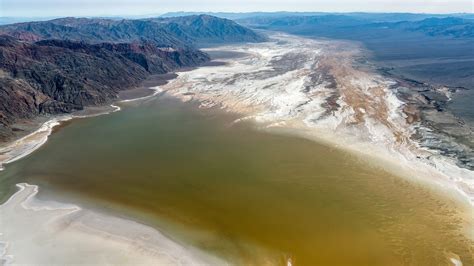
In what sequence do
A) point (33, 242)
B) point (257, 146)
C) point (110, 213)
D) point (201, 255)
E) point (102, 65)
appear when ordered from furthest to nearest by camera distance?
point (102, 65) < point (257, 146) < point (110, 213) < point (33, 242) < point (201, 255)

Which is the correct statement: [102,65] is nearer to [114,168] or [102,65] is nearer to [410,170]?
[114,168]

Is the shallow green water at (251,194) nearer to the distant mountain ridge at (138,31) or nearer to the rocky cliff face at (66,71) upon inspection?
the rocky cliff face at (66,71)

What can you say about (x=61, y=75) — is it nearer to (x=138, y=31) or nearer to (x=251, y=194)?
(x=251, y=194)

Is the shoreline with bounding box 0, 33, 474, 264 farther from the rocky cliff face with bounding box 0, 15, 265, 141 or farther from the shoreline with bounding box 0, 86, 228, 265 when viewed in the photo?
the rocky cliff face with bounding box 0, 15, 265, 141

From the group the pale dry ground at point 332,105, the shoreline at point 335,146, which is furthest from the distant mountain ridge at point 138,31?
the shoreline at point 335,146

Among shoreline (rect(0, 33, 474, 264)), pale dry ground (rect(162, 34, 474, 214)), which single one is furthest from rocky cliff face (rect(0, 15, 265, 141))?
pale dry ground (rect(162, 34, 474, 214))

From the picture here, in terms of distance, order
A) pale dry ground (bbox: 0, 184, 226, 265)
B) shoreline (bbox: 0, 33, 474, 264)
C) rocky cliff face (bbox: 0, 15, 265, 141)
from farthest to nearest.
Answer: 1. rocky cliff face (bbox: 0, 15, 265, 141)
2. shoreline (bbox: 0, 33, 474, 264)
3. pale dry ground (bbox: 0, 184, 226, 265)

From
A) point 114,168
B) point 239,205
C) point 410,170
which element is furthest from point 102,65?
point 410,170
